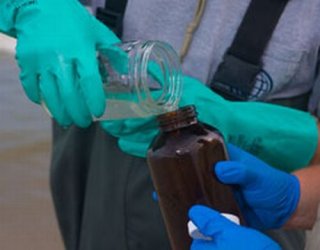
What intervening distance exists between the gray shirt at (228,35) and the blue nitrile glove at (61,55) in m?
0.13

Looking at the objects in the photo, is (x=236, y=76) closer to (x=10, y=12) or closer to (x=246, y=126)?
(x=246, y=126)

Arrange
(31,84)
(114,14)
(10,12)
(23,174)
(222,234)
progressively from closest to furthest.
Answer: (222,234)
(31,84)
(10,12)
(114,14)
(23,174)

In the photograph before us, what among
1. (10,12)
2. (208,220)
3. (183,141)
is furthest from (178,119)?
(10,12)

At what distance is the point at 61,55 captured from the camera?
98 centimetres

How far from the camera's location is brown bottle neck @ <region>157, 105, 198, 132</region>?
90cm

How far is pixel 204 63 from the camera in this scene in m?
1.18

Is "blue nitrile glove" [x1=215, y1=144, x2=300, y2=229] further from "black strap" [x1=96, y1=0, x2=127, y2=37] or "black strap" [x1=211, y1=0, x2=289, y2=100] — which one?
"black strap" [x1=96, y1=0, x2=127, y2=37]

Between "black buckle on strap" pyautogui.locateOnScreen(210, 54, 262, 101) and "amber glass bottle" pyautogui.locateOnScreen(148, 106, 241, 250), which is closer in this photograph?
"amber glass bottle" pyautogui.locateOnScreen(148, 106, 241, 250)

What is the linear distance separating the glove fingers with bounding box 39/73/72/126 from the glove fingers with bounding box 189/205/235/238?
0.22 meters

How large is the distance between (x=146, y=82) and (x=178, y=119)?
0.07 meters

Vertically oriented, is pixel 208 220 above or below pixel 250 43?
below

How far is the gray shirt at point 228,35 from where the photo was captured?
1.14m

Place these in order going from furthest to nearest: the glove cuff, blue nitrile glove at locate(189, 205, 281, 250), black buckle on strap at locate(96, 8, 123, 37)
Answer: black buckle on strap at locate(96, 8, 123, 37) → the glove cuff → blue nitrile glove at locate(189, 205, 281, 250)

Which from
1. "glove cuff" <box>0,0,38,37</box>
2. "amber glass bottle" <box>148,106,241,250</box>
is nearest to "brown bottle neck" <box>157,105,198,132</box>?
"amber glass bottle" <box>148,106,241,250</box>
